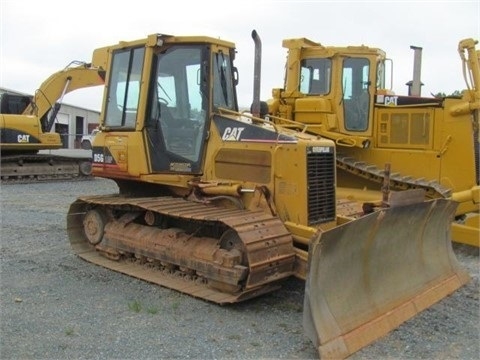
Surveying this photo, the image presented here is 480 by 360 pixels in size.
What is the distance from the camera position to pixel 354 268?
496 cm

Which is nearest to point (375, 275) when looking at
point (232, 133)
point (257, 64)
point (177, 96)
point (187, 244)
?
point (187, 244)

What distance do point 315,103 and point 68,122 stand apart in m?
35.3

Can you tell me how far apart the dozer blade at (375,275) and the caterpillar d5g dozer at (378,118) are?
117 inches

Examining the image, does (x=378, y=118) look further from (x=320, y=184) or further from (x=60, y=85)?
(x=60, y=85)

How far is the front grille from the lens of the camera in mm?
5680

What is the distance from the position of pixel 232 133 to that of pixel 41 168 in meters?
11.5

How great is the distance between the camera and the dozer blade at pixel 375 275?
4.42 m

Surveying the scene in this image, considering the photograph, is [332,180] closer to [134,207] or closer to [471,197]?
[134,207]

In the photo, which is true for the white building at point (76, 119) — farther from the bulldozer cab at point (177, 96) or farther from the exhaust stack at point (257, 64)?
the exhaust stack at point (257, 64)

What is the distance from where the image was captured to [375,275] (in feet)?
16.9

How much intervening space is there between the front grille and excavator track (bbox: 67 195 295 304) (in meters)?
0.46

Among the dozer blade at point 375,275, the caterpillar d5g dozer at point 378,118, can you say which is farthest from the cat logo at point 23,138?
the dozer blade at point 375,275

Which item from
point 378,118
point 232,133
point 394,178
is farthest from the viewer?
point 378,118

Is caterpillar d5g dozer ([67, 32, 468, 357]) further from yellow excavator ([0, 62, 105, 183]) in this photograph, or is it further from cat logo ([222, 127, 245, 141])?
yellow excavator ([0, 62, 105, 183])
